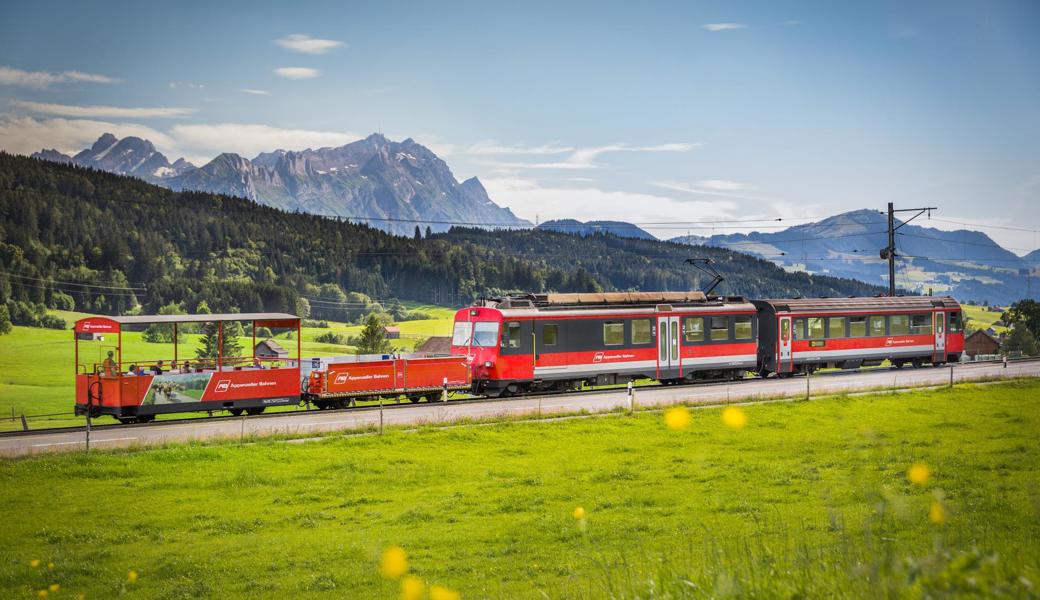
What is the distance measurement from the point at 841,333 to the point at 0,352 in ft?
473

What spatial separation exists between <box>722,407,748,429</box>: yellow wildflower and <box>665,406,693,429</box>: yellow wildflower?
1.34 metres

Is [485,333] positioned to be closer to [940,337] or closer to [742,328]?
[742,328]

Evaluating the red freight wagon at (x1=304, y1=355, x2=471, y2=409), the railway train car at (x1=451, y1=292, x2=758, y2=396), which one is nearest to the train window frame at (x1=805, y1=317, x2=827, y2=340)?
the railway train car at (x1=451, y1=292, x2=758, y2=396)

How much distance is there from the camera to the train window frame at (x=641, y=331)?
43500 mm

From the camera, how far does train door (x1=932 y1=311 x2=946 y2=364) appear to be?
57213mm

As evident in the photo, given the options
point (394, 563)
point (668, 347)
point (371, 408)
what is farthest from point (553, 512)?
point (668, 347)

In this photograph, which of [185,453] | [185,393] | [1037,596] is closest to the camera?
[1037,596]

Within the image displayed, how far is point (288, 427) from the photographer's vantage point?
31.3 meters

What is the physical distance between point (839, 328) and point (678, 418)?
21.2 metres

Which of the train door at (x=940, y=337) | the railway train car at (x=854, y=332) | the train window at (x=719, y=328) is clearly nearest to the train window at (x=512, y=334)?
the train window at (x=719, y=328)

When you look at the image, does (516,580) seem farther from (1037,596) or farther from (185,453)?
(185,453)

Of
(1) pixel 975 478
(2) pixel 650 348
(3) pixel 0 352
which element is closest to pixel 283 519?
(1) pixel 975 478

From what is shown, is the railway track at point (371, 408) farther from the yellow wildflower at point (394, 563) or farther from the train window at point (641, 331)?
the yellow wildflower at point (394, 563)

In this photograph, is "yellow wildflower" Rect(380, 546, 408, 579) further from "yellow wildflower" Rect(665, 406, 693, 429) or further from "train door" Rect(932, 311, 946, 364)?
"train door" Rect(932, 311, 946, 364)
